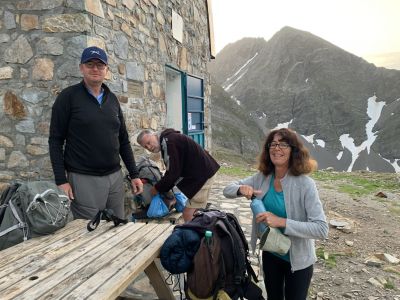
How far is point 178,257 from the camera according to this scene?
2.08 meters

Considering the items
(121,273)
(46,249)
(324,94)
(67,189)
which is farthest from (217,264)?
(324,94)

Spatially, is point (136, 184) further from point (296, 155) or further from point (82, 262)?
point (296, 155)

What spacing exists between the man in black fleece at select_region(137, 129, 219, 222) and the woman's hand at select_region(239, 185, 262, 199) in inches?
43.0

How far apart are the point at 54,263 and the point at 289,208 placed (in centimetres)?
160

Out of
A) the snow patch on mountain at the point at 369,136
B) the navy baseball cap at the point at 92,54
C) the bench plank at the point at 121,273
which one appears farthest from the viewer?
the snow patch on mountain at the point at 369,136

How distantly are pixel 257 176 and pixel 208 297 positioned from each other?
1.11m

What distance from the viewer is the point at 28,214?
2383 mm

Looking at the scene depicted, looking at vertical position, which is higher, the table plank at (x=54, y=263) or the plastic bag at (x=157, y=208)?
the table plank at (x=54, y=263)

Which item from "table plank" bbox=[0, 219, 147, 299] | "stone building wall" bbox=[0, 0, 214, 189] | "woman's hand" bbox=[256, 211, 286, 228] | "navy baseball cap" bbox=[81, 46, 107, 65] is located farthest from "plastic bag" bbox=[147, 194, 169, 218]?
"woman's hand" bbox=[256, 211, 286, 228]

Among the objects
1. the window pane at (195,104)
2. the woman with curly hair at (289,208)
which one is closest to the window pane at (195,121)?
the window pane at (195,104)

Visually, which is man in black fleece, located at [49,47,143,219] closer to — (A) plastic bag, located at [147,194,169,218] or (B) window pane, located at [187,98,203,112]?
(A) plastic bag, located at [147,194,169,218]

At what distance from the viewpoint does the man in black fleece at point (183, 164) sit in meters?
3.51

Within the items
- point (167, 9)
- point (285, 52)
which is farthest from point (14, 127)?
point (285, 52)

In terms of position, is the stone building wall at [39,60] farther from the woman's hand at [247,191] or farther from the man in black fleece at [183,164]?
the woman's hand at [247,191]
